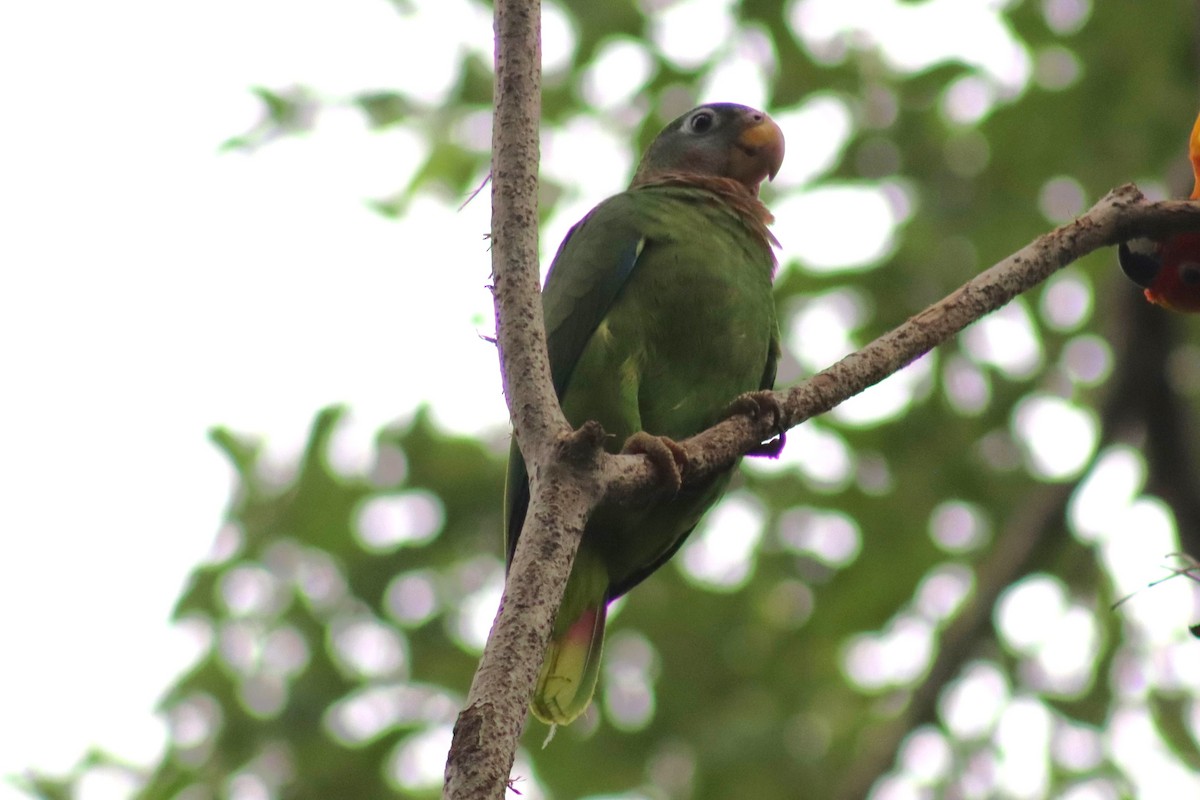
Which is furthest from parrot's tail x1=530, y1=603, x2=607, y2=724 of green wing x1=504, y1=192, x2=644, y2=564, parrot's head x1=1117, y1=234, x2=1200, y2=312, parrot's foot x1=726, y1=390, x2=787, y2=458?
parrot's head x1=1117, y1=234, x2=1200, y2=312

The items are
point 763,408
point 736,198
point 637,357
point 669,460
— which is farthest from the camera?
point 736,198

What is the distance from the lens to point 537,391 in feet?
6.28

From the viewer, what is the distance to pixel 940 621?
220 inches

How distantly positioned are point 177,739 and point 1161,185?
15.5 feet

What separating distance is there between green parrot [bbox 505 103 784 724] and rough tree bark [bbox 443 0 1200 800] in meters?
1.16

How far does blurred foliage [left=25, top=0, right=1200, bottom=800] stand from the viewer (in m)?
4.96

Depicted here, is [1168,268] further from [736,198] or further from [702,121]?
[702,121]

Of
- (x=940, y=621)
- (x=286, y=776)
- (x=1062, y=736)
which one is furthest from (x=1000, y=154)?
(x=286, y=776)

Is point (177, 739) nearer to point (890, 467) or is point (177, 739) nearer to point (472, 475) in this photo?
point (472, 475)

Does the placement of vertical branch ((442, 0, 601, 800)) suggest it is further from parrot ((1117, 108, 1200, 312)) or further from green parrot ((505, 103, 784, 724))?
green parrot ((505, 103, 784, 724))

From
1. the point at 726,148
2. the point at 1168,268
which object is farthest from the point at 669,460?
the point at 726,148

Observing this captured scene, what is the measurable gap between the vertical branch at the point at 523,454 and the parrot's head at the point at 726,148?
2201mm

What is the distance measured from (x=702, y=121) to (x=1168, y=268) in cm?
234

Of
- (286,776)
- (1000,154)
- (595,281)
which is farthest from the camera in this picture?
Result: (1000,154)
